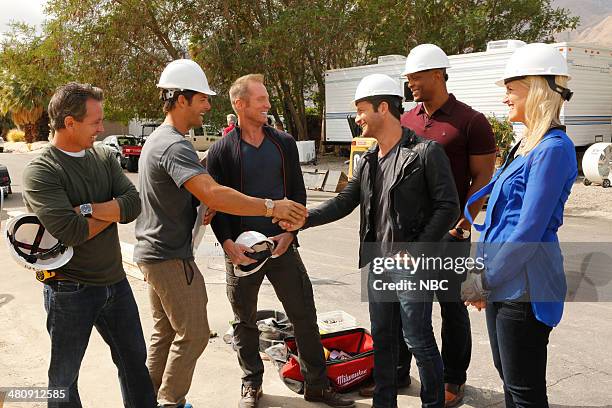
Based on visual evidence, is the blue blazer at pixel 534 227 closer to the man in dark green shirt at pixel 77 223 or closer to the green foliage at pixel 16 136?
the man in dark green shirt at pixel 77 223

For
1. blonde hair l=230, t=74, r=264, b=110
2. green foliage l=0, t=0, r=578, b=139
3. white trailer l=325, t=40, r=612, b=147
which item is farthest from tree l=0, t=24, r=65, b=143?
blonde hair l=230, t=74, r=264, b=110

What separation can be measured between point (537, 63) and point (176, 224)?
2111mm

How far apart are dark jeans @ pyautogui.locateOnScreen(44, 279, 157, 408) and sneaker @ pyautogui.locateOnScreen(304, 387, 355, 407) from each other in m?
1.14

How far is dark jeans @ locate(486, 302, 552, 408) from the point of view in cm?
261

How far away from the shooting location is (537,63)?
2676 millimetres

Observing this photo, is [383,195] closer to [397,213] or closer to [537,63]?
[397,213]

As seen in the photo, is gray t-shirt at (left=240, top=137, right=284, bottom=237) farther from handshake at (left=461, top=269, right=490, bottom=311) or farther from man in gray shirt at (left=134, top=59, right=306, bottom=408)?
handshake at (left=461, top=269, right=490, bottom=311)

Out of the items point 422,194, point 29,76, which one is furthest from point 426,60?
point 29,76

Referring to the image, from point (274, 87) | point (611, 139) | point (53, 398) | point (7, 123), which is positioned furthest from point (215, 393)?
point (7, 123)

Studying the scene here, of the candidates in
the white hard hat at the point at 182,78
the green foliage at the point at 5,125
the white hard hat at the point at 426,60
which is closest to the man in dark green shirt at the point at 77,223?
the white hard hat at the point at 182,78

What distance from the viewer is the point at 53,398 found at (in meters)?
2.98

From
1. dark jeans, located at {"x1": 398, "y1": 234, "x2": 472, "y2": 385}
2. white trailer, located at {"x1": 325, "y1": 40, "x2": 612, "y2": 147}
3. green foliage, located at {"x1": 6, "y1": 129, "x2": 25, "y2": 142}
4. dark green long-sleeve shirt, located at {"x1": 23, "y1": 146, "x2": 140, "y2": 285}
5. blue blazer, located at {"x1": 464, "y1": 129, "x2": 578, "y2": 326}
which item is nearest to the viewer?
blue blazer, located at {"x1": 464, "y1": 129, "x2": 578, "y2": 326}

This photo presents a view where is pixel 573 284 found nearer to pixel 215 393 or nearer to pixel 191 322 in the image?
pixel 215 393

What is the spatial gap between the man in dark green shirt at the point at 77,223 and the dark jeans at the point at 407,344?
1.46 meters
